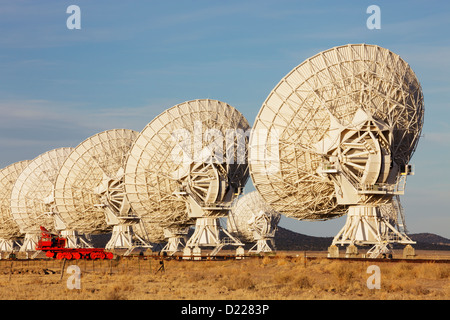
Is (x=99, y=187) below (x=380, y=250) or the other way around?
the other way around

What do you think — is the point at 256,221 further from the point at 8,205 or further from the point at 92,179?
the point at 8,205

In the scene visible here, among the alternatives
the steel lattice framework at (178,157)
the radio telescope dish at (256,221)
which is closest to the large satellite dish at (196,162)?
the steel lattice framework at (178,157)

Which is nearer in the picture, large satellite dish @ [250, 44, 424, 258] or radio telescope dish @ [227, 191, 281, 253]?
large satellite dish @ [250, 44, 424, 258]

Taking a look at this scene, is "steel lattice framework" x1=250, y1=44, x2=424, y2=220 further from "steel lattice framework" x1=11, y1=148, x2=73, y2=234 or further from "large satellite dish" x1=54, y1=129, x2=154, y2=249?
"steel lattice framework" x1=11, y1=148, x2=73, y2=234

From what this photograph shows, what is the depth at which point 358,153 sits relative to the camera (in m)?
45.1

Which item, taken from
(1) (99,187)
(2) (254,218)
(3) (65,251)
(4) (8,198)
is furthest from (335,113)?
(4) (8,198)

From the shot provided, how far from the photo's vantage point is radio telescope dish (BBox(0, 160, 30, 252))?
10375cm

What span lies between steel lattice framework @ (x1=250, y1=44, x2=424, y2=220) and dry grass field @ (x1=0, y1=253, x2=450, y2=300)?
317 inches

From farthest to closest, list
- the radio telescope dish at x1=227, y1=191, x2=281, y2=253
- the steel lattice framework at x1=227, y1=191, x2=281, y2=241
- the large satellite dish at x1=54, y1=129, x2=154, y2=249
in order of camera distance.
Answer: the steel lattice framework at x1=227, y1=191, x2=281, y2=241, the radio telescope dish at x1=227, y1=191, x2=281, y2=253, the large satellite dish at x1=54, y1=129, x2=154, y2=249

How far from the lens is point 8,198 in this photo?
103 metres

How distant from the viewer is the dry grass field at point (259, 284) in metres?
26.8

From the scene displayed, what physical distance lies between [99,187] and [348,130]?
36.5m

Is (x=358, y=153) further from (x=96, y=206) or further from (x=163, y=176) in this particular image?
(x=96, y=206)

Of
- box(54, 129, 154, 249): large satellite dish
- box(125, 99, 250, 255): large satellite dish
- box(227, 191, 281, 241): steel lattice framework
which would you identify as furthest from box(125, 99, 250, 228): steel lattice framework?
box(227, 191, 281, 241): steel lattice framework
